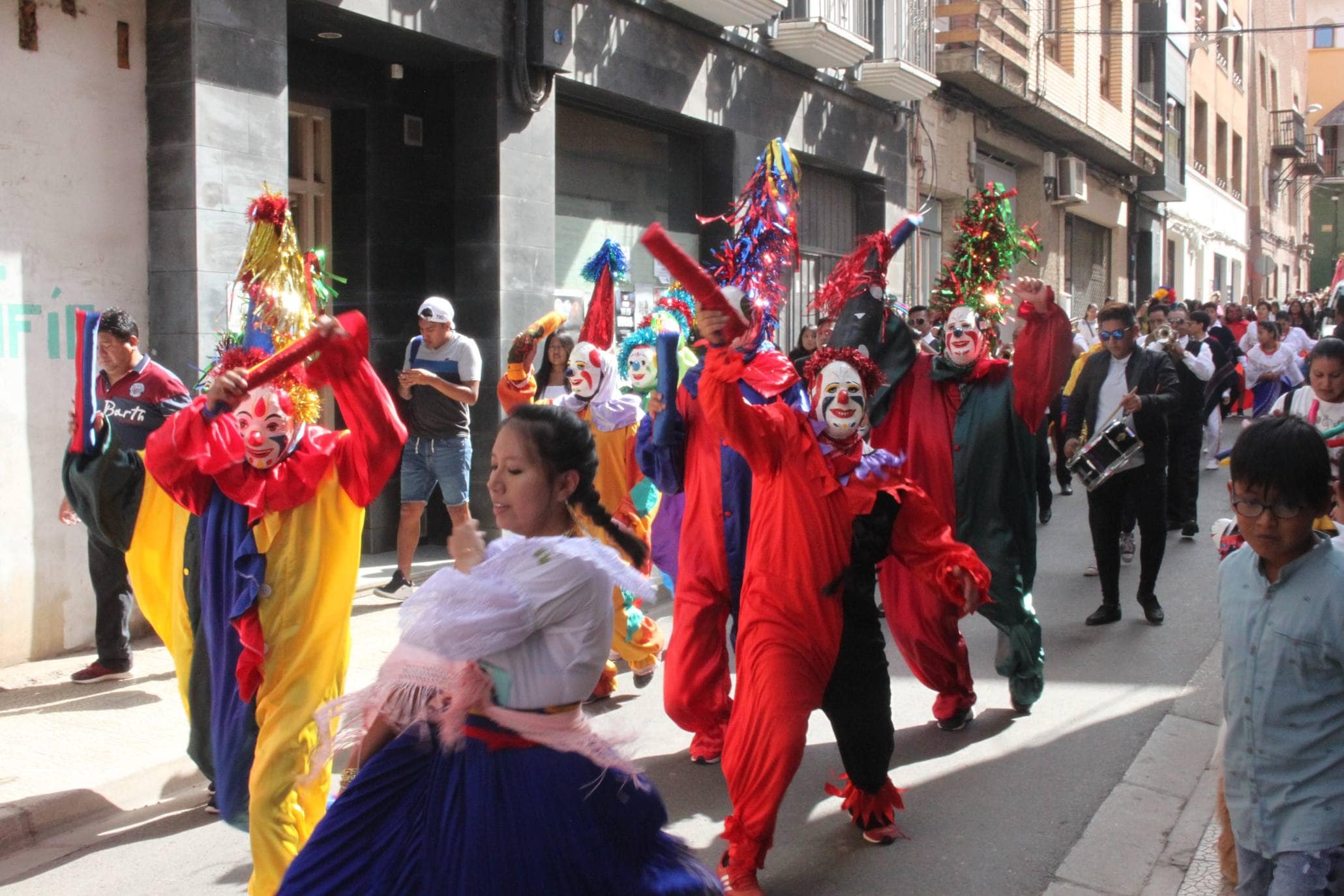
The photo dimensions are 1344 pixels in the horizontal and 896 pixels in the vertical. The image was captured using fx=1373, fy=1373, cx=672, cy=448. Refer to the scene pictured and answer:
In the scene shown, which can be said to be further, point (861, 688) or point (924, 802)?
point (924, 802)

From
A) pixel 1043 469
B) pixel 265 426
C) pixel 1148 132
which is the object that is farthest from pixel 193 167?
pixel 1148 132

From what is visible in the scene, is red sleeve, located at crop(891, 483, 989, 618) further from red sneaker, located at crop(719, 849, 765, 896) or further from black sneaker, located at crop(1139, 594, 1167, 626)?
black sneaker, located at crop(1139, 594, 1167, 626)

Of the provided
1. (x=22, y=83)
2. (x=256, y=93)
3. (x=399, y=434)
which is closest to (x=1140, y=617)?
(x=399, y=434)

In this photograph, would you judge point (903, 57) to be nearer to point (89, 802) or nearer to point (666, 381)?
point (666, 381)

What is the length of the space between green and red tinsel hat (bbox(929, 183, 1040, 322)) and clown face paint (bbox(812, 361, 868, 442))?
2.34 m

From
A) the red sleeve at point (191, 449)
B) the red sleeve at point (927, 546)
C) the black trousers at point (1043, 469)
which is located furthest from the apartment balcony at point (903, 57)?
the red sleeve at point (191, 449)

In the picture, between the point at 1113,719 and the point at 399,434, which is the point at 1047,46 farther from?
the point at 399,434

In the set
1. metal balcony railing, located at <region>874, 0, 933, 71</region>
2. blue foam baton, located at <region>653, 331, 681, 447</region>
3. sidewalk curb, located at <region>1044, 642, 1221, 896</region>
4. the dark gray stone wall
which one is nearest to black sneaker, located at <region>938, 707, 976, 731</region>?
sidewalk curb, located at <region>1044, 642, 1221, 896</region>

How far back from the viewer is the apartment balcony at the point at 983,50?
17344 millimetres

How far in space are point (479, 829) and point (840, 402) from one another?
7.43ft

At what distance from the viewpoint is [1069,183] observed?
22.4 metres

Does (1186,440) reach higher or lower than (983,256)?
lower

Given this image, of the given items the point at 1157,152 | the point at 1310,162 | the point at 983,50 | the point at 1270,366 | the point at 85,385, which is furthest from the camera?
the point at 1310,162

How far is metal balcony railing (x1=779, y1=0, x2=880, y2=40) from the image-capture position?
14.1 meters
